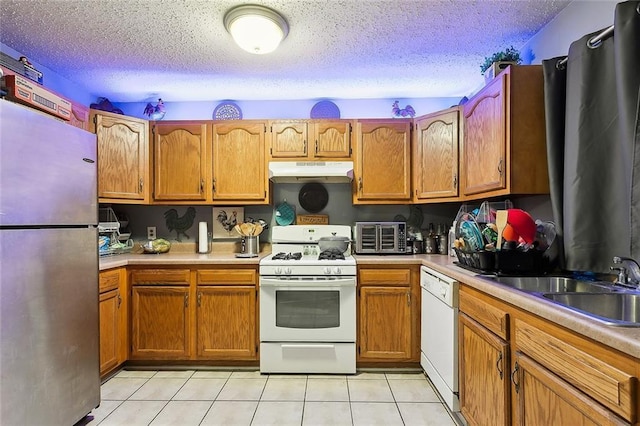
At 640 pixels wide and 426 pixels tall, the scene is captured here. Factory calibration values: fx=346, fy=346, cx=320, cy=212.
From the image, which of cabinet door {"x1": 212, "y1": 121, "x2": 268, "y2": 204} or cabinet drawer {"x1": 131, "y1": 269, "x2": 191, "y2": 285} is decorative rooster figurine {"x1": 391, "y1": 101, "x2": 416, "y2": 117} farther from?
cabinet drawer {"x1": 131, "y1": 269, "x2": 191, "y2": 285}

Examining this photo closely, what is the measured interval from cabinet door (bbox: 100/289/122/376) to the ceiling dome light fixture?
77.0 inches

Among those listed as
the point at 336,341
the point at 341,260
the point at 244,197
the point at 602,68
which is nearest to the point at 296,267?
the point at 341,260

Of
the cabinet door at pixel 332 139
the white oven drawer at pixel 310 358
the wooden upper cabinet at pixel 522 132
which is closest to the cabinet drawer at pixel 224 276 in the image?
the white oven drawer at pixel 310 358

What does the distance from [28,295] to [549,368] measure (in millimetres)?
2102

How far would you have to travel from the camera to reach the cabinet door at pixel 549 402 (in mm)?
933

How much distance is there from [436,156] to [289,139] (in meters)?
1.24

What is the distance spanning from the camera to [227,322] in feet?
8.66

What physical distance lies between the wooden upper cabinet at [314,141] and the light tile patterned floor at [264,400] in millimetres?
1766

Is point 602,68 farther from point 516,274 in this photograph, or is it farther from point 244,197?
point 244,197

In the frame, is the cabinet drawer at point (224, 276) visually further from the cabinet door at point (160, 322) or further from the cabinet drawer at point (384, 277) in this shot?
the cabinet drawer at point (384, 277)

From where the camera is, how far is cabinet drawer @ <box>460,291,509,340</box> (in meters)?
1.45

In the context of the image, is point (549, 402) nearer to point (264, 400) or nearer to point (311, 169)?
point (264, 400)

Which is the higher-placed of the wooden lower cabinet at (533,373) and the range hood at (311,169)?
the range hood at (311,169)

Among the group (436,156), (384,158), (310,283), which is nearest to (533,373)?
(310,283)
